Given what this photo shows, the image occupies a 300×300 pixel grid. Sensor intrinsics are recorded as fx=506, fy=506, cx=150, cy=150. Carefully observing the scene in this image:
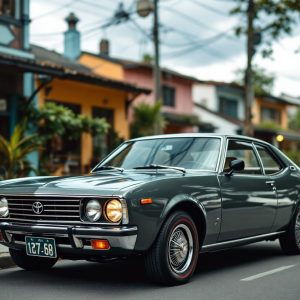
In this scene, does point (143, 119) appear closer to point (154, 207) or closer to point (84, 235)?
point (154, 207)

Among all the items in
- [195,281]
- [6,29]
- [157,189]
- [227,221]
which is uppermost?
[6,29]

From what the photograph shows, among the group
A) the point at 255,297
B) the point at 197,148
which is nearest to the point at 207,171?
the point at 197,148

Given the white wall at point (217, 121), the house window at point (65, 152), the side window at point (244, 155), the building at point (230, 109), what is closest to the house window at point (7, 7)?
the house window at point (65, 152)

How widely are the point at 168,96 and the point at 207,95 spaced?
8161 mm

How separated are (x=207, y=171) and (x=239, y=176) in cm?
53

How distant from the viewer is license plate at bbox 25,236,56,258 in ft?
15.6

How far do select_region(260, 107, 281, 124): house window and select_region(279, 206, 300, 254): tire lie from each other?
2978 cm

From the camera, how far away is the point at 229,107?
3344 cm

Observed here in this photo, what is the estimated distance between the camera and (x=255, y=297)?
15.2 feet

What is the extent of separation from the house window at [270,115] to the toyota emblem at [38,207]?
3264 cm

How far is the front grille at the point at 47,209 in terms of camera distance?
473 centimetres

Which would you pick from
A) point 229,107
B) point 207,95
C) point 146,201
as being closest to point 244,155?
point 146,201

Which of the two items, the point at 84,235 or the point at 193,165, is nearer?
the point at 84,235

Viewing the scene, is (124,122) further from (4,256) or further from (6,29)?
(4,256)
